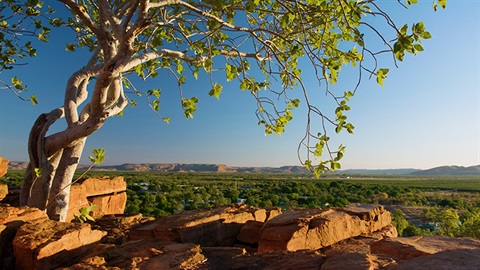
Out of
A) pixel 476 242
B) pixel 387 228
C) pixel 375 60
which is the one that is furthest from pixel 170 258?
pixel 387 228

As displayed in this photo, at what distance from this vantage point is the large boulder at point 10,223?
191 inches

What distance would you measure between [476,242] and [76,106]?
891cm

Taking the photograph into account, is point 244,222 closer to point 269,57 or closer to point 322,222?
point 322,222

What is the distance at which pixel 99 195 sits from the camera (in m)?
10.7

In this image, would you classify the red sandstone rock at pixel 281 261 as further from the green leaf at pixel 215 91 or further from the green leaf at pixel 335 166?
the green leaf at pixel 215 91

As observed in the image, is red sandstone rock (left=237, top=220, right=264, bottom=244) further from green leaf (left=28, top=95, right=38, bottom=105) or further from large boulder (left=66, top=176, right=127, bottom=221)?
green leaf (left=28, top=95, right=38, bottom=105)

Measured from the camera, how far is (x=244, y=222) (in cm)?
852

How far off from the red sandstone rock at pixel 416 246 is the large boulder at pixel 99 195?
7296 millimetres

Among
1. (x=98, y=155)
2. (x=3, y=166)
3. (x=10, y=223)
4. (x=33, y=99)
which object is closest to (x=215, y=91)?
(x=98, y=155)

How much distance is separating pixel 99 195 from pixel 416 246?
902 cm

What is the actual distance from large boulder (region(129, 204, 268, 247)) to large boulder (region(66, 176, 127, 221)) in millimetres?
2738

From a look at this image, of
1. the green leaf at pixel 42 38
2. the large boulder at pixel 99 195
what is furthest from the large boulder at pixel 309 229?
the green leaf at pixel 42 38

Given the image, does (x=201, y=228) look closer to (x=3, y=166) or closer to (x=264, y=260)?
(x=264, y=260)

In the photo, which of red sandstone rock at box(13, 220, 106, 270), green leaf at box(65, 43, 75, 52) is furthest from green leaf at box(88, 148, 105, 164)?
green leaf at box(65, 43, 75, 52)
